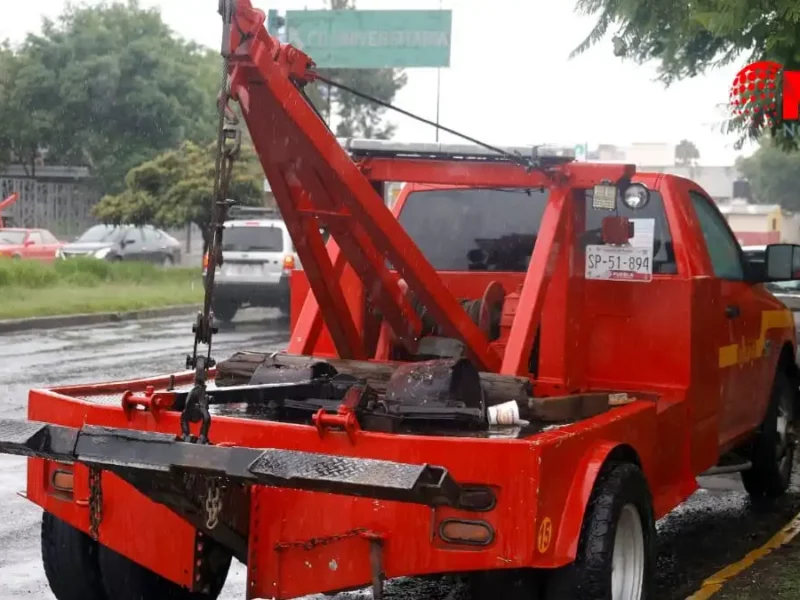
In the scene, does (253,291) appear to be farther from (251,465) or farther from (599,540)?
(251,465)

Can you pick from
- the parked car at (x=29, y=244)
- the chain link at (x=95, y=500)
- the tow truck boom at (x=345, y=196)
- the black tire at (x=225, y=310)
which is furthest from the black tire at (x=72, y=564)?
the parked car at (x=29, y=244)

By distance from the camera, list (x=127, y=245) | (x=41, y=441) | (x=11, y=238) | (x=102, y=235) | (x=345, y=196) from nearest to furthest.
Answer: (x=41, y=441), (x=345, y=196), (x=11, y=238), (x=127, y=245), (x=102, y=235)

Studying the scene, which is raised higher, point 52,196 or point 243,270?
point 52,196

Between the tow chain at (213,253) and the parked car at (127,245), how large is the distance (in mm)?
26960

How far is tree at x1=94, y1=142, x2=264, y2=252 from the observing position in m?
26.3

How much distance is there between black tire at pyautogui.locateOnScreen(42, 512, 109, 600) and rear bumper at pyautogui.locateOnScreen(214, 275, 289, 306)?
49.0 feet

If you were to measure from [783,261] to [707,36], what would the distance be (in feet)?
15.9

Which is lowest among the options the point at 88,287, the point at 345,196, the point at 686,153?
the point at 88,287

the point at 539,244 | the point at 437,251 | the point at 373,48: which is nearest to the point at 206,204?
the point at 373,48

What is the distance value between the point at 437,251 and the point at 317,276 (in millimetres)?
1741

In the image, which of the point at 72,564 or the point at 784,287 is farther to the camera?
the point at 784,287

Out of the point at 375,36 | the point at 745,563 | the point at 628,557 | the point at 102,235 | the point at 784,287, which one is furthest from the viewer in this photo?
the point at 102,235

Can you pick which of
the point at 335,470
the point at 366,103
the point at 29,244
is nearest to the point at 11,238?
the point at 29,244

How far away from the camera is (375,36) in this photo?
86.7ft
